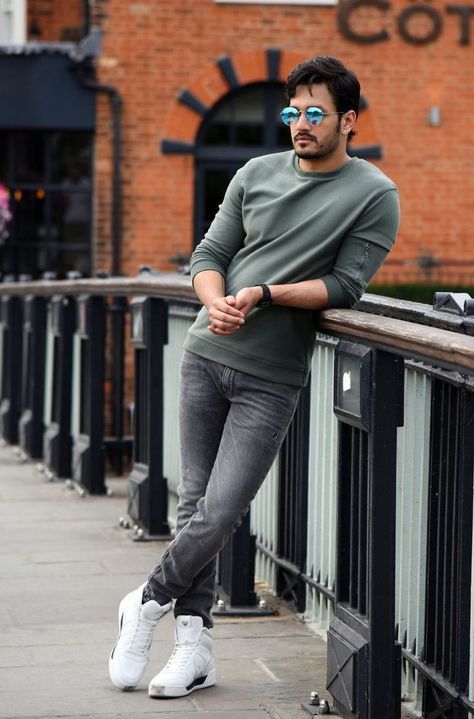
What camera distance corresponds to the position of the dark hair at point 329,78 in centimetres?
409

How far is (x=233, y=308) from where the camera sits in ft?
13.3

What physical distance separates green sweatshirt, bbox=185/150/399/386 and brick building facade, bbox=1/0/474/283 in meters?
14.5

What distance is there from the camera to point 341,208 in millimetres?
4094

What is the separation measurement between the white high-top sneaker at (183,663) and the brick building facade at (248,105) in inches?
566

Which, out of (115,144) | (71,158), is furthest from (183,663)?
(71,158)

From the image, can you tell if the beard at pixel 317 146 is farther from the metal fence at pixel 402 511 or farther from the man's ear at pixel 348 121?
the metal fence at pixel 402 511

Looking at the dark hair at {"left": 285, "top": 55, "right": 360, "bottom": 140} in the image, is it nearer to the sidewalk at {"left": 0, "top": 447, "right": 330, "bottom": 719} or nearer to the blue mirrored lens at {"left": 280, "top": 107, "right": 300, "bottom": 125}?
the blue mirrored lens at {"left": 280, "top": 107, "right": 300, "bottom": 125}

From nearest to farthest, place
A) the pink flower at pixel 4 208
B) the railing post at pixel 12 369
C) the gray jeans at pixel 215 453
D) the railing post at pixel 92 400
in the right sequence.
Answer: the gray jeans at pixel 215 453 → the railing post at pixel 92 400 → the railing post at pixel 12 369 → the pink flower at pixel 4 208

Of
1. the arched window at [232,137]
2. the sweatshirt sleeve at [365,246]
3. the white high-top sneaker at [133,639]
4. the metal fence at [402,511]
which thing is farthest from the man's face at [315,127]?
the arched window at [232,137]

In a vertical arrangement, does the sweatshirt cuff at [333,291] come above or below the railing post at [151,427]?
above

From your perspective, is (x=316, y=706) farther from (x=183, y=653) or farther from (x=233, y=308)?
(x=233, y=308)

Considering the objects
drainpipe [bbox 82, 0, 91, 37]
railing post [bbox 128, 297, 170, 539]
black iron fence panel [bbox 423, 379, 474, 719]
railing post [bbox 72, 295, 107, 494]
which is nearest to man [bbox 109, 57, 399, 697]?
A: black iron fence panel [bbox 423, 379, 474, 719]

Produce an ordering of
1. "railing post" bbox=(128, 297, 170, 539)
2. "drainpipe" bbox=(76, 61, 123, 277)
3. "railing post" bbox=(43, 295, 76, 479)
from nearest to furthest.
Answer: "railing post" bbox=(128, 297, 170, 539), "railing post" bbox=(43, 295, 76, 479), "drainpipe" bbox=(76, 61, 123, 277)

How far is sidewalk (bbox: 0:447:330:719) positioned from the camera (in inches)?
174
